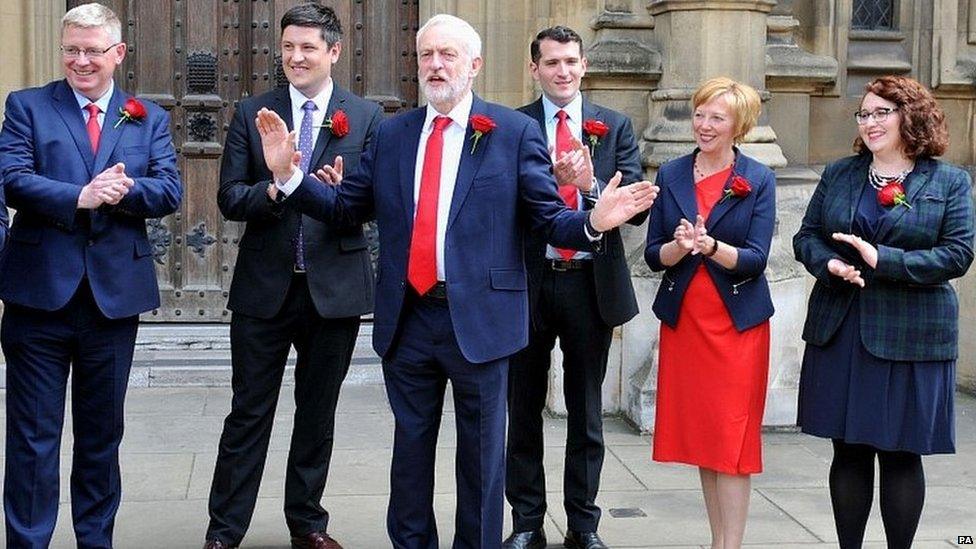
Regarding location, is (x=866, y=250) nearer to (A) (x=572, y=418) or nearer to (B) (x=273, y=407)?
(A) (x=572, y=418)

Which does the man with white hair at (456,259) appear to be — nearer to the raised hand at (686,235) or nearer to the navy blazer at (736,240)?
the raised hand at (686,235)

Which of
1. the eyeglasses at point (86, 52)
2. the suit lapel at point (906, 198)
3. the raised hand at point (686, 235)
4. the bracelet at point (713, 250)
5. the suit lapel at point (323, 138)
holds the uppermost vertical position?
the eyeglasses at point (86, 52)

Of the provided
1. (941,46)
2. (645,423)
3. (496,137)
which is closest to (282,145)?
(496,137)

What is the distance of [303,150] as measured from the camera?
5.52 meters

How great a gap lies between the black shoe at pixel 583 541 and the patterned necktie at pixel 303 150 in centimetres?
146

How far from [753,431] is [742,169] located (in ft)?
3.06

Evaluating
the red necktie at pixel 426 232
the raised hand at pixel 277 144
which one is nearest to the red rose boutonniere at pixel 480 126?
the red necktie at pixel 426 232

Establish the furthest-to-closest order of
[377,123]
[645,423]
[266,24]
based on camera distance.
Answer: [266,24] < [645,423] < [377,123]

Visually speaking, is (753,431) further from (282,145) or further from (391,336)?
(282,145)

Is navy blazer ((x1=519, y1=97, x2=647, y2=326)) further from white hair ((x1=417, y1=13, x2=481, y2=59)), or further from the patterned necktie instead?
white hair ((x1=417, y1=13, x2=481, y2=59))

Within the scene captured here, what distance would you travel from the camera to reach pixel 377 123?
5637 millimetres

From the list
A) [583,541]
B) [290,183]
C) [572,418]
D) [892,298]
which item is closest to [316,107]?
[290,183]

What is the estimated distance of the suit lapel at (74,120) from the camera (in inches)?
205

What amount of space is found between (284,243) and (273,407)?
2.08 feet
